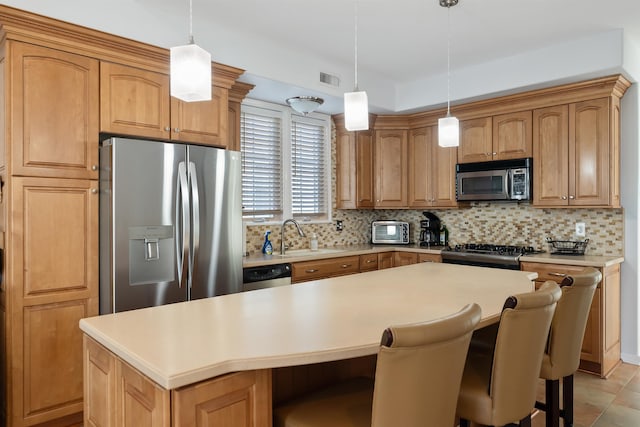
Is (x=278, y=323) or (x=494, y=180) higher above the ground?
(x=494, y=180)

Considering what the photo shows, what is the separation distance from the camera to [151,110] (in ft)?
9.62

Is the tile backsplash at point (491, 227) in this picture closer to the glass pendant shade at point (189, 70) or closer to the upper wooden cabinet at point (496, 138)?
the upper wooden cabinet at point (496, 138)

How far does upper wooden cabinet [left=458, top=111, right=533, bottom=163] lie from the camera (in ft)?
13.5

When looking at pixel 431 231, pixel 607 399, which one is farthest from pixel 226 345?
pixel 431 231

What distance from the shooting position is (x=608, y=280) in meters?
3.48

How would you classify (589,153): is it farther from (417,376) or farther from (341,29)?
(417,376)

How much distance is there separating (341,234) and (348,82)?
1759 millimetres

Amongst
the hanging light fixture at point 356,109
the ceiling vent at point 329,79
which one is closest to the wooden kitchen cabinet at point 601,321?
the hanging light fixture at point 356,109

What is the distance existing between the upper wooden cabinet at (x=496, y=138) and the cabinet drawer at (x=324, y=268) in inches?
62.9

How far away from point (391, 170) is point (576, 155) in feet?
6.10

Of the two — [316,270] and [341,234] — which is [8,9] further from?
[341,234]

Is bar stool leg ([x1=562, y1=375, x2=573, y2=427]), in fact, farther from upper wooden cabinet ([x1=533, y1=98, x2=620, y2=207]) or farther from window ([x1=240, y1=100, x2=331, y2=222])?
window ([x1=240, y1=100, x2=331, y2=222])

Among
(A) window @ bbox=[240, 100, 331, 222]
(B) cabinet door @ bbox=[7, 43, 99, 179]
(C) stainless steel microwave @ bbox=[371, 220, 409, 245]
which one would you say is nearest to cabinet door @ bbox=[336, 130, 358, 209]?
(A) window @ bbox=[240, 100, 331, 222]

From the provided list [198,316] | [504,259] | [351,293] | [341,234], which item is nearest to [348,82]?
[341,234]
